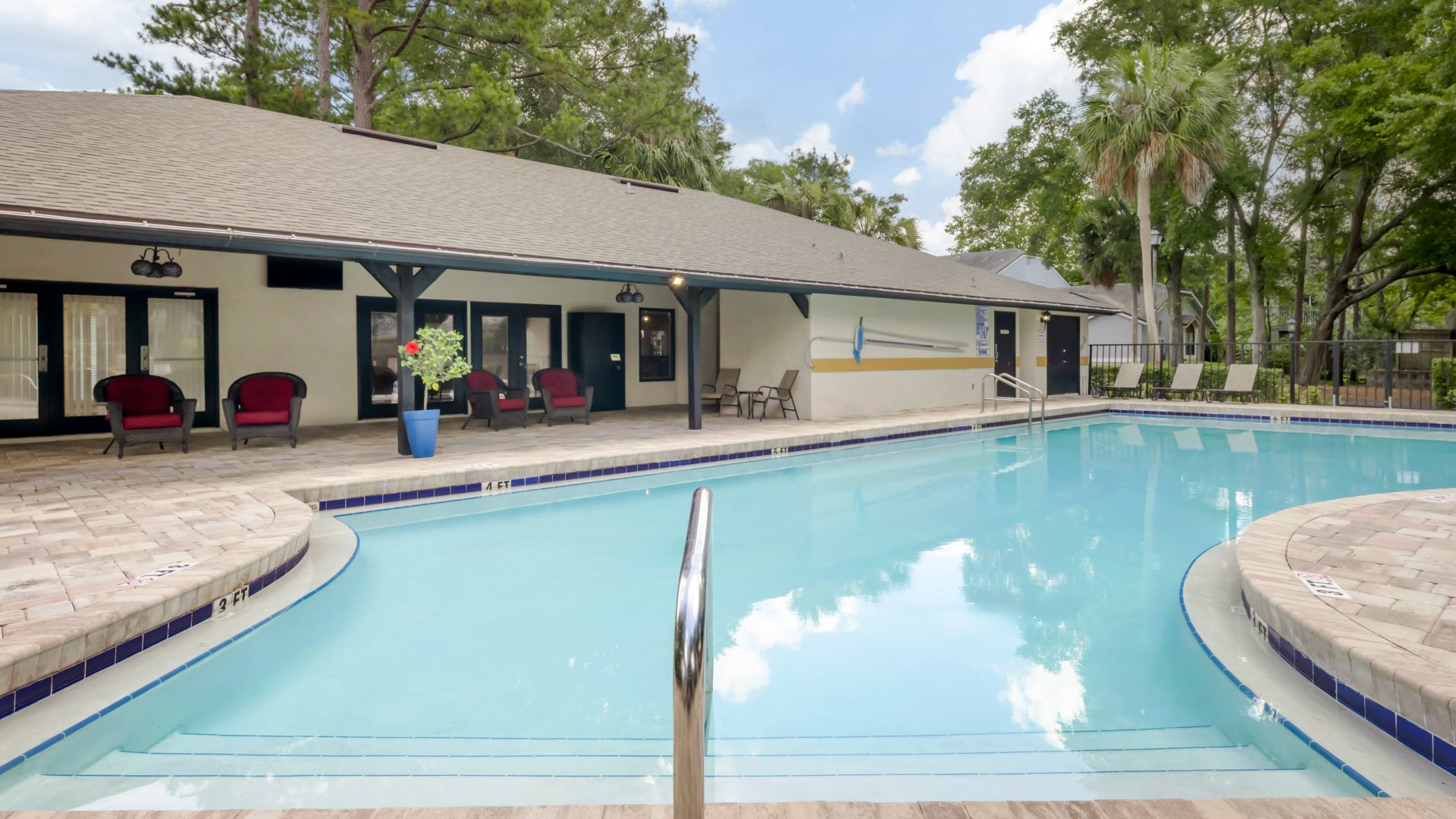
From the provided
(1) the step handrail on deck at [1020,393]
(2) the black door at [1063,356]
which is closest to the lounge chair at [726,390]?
(1) the step handrail on deck at [1020,393]

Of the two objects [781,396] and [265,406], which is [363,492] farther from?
[781,396]

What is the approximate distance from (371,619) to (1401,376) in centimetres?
2738

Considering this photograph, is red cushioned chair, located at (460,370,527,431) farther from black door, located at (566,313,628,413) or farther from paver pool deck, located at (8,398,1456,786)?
black door, located at (566,313,628,413)

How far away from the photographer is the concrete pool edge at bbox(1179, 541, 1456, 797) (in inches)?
96.0

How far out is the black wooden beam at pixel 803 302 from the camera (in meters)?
12.5

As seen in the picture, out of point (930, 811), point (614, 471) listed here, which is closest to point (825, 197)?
point (614, 471)

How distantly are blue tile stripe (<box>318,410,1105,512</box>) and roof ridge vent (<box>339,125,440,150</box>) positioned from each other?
6698mm

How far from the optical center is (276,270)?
428 inches

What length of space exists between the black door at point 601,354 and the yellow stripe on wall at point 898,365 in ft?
12.8

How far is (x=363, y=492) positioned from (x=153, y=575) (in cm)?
288

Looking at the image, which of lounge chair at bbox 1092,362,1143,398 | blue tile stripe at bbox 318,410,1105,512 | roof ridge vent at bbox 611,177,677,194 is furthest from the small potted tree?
lounge chair at bbox 1092,362,1143,398

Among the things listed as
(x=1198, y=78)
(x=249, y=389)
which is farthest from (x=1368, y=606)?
(x=1198, y=78)

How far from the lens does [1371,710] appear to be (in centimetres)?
275

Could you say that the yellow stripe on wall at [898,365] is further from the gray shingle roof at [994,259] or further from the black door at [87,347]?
the gray shingle roof at [994,259]
